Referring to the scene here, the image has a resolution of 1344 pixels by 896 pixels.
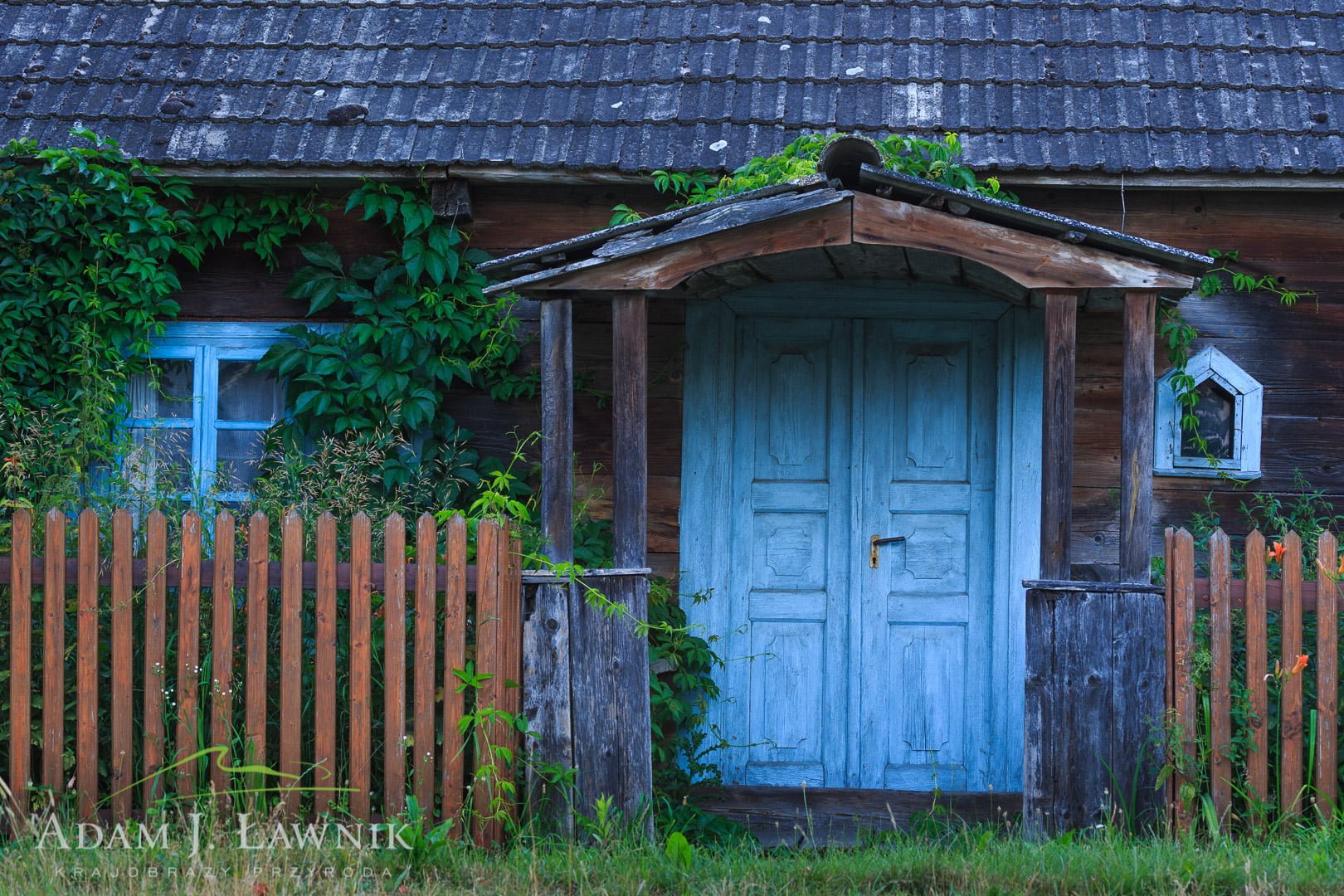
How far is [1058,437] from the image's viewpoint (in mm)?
4301

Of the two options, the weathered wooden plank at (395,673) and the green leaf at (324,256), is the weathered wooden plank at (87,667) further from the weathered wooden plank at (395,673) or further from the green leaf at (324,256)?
the green leaf at (324,256)

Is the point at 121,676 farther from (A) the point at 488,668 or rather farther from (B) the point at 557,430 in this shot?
(B) the point at 557,430

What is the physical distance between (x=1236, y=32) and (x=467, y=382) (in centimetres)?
432

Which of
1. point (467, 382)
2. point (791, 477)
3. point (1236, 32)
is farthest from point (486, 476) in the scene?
point (1236, 32)

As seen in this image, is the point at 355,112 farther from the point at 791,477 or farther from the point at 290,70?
the point at 791,477

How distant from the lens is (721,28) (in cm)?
622

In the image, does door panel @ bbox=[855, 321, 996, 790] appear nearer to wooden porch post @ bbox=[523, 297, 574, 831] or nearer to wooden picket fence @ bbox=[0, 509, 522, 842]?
wooden porch post @ bbox=[523, 297, 574, 831]

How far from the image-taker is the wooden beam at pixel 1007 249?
4.24 metres

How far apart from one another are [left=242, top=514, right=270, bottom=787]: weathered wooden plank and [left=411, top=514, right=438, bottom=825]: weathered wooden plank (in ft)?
1.76

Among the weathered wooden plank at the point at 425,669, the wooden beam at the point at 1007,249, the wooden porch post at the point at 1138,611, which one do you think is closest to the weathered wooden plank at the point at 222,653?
the weathered wooden plank at the point at 425,669

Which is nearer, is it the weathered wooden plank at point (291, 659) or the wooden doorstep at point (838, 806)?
the weathered wooden plank at point (291, 659)

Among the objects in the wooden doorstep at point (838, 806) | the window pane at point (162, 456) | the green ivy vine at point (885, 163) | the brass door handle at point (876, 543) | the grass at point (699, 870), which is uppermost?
the green ivy vine at point (885, 163)

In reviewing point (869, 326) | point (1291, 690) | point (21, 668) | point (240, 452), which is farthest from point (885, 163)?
point (21, 668)

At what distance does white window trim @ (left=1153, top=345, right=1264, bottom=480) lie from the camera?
18.5 feet
